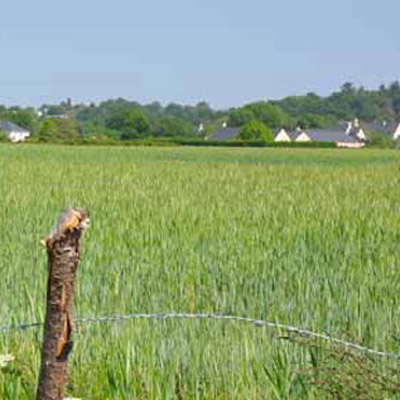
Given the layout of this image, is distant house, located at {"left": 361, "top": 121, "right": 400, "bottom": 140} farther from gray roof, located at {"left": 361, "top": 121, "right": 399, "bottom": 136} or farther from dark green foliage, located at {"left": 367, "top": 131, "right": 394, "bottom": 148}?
dark green foliage, located at {"left": 367, "top": 131, "right": 394, "bottom": 148}

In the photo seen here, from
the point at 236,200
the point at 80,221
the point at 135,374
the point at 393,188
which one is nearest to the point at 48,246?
the point at 80,221

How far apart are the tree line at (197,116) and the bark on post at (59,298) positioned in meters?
75.0

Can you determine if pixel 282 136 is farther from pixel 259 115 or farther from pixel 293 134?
pixel 259 115

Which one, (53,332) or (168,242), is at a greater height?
(53,332)

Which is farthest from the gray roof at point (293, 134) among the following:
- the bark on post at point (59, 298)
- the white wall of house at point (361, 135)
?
the bark on post at point (59, 298)

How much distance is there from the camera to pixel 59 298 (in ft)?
6.81

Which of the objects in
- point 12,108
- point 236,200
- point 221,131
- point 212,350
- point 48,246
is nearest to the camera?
point 48,246

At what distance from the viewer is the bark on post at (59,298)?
203 centimetres

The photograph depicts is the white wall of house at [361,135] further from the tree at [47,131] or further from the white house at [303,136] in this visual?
the tree at [47,131]

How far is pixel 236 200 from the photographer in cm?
1079

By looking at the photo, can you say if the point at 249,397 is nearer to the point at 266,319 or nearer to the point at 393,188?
the point at 266,319

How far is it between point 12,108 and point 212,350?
448 feet

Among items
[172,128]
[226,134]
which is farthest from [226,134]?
[172,128]

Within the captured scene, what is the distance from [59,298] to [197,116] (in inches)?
6640
